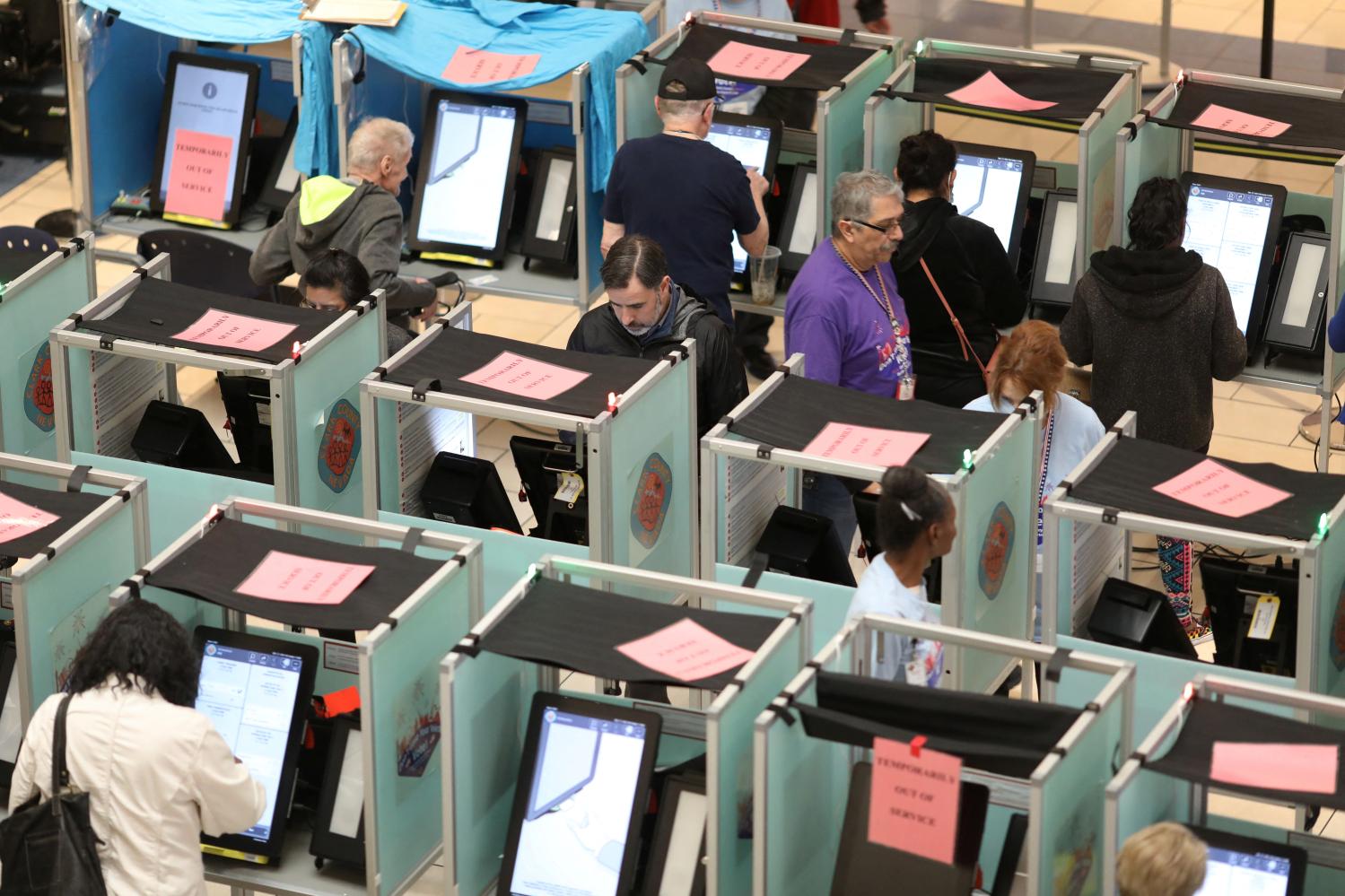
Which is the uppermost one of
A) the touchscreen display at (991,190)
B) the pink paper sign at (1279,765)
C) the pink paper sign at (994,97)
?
the pink paper sign at (994,97)

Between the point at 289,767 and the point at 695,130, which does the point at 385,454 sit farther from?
the point at 695,130

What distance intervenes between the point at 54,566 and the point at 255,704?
1.75 feet

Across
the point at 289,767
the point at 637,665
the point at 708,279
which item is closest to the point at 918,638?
the point at 637,665

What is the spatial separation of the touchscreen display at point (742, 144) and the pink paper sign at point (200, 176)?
2.02m

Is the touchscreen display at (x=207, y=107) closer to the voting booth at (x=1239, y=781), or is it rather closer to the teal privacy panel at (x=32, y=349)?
the teal privacy panel at (x=32, y=349)

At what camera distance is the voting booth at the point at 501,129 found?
24.8 feet

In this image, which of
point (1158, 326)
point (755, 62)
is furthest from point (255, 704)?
point (755, 62)

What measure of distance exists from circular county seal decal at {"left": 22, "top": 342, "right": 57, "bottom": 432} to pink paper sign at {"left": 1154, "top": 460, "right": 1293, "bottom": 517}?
3.28 metres

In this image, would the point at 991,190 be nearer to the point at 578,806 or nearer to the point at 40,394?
the point at 40,394

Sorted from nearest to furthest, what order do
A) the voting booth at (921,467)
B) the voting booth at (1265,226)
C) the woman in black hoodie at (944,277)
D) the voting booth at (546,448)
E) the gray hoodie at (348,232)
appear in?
the voting booth at (921,467)
the voting booth at (546,448)
the woman in black hoodie at (944,277)
the gray hoodie at (348,232)
the voting booth at (1265,226)

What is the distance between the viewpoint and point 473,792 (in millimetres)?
4359

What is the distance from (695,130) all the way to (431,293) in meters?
1.01

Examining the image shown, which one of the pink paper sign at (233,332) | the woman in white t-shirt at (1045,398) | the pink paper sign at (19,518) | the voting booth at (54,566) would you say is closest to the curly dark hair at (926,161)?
the woman in white t-shirt at (1045,398)

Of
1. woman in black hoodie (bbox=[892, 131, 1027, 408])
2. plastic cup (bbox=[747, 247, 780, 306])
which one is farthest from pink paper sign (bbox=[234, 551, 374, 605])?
plastic cup (bbox=[747, 247, 780, 306])
